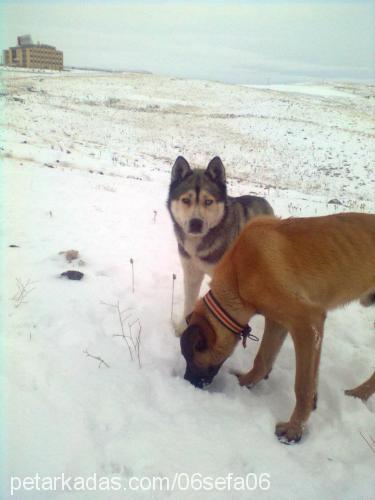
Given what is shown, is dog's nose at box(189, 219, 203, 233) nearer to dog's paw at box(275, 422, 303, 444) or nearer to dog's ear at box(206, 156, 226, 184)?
dog's ear at box(206, 156, 226, 184)

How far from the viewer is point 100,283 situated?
180 inches

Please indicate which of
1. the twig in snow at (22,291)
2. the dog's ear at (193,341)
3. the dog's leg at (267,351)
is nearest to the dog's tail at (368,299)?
the dog's leg at (267,351)

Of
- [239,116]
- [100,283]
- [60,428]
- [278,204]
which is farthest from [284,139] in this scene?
[60,428]

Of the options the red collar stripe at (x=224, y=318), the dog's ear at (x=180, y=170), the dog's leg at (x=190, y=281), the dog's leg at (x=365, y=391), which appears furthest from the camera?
the dog's ear at (x=180, y=170)

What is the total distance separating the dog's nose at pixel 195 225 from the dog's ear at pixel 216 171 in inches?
27.8

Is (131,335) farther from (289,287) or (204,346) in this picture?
(289,287)

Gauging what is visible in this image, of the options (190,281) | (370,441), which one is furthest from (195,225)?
(370,441)

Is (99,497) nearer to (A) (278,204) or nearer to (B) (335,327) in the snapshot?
(B) (335,327)

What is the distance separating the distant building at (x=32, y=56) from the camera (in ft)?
212

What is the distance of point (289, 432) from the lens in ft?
9.14

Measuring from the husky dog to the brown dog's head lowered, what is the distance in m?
0.93

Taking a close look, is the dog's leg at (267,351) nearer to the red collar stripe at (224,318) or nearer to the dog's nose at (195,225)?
the red collar stripe at (224,318)

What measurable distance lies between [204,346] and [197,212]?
5.60ft

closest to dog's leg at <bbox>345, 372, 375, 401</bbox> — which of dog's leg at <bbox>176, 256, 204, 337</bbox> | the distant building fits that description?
dog's leg at <bbox>176, 256, 204, 337</bbox>
